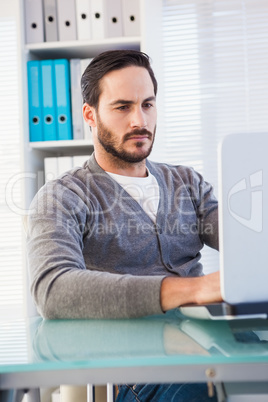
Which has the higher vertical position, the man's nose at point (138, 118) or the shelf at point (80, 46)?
the shelf at point (80, 46)

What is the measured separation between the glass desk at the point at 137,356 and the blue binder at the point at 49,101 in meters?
1.66

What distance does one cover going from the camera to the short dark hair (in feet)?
5.75

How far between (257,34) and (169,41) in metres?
0.49

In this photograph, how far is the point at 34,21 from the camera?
8.17 ft

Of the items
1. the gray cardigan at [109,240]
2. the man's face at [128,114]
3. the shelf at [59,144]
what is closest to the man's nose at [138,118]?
the man's face at [128,114]

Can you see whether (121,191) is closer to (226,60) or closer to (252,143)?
(252,143)

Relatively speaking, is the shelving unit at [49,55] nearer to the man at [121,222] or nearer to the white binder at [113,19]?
the white binder at [113,19]

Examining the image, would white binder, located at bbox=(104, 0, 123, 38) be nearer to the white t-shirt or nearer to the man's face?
the man's face

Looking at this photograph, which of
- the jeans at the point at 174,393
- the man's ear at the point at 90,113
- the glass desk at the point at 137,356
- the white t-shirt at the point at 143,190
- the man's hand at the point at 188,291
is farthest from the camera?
the man's ear at the point at 90,113

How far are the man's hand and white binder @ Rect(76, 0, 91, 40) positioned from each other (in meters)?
1.78

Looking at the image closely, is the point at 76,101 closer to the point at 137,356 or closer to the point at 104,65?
the point at 104,65

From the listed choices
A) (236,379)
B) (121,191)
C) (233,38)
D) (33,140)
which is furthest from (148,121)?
(233,38)

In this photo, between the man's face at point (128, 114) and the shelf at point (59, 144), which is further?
the shelf at point (59, 144)

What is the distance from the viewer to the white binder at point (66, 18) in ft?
8.14
